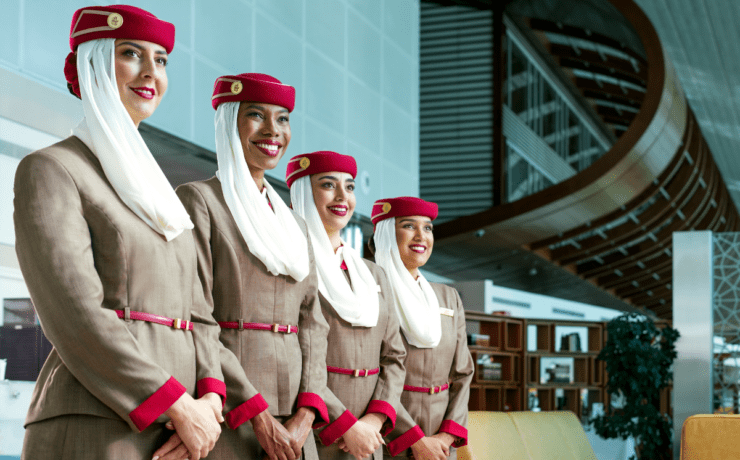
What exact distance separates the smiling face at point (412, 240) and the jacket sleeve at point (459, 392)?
24 cm

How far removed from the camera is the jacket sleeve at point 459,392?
11.0 ft

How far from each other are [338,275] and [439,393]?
36.0 inches

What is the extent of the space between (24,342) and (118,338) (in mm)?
3807

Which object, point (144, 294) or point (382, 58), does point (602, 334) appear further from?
point (144, 294)

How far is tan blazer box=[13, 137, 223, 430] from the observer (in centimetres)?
156

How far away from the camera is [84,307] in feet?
5.10

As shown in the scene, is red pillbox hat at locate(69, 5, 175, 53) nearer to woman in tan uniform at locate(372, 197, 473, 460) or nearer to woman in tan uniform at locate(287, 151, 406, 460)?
woman in tan uniform at locate(287, 151, 406, 460)

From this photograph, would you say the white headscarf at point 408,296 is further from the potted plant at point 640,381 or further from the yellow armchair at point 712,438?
the potted plant at point 640,381

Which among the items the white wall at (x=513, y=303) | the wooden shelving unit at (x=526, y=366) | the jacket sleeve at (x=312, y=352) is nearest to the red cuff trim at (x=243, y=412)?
the jacket sleeve at (x=312, y=352)

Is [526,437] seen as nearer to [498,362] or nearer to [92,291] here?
[92,291]

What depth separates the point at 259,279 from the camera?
2.12 metres

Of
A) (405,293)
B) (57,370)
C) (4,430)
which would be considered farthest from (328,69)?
(57,370)

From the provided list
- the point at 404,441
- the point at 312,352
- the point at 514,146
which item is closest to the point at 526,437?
the point at 404,441

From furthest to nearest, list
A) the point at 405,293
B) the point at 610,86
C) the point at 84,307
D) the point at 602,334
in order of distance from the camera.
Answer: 1. the point at 610,86
2. the point at 602,334
3. the point at 405,293
4. the point at 84,307
